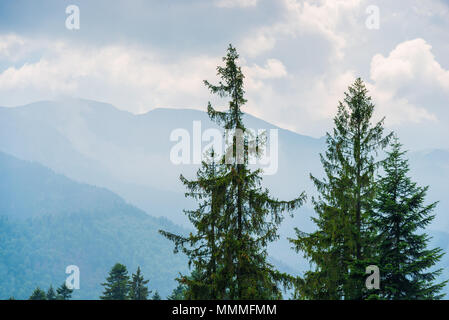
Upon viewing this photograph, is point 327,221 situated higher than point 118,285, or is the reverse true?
point 327,221

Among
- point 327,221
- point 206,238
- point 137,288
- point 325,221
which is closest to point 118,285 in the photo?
point 137,288

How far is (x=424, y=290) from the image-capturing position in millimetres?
14266

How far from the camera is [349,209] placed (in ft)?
48.1

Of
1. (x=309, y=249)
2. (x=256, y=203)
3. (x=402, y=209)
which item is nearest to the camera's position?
(x=256, y=203)

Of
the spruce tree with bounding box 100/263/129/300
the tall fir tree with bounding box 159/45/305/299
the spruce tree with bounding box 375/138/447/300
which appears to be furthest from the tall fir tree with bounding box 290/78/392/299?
the spruce tree with bounding box 100/263/129/300

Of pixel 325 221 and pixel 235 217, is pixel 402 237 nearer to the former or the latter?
pixel 325 221

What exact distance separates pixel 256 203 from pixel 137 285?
3559 cm

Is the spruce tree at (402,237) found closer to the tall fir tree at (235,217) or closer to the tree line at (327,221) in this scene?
the tree line at (327,221)

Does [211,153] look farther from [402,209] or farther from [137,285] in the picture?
[137,285]

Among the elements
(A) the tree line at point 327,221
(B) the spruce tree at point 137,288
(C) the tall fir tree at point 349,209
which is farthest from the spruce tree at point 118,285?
(C) the tall fir tree at point 349,209

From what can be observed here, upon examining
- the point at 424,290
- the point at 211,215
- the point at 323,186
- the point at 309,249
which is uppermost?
the point at 323,186

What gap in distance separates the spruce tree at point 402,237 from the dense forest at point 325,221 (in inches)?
1.6

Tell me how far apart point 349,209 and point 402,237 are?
2.66 metres
